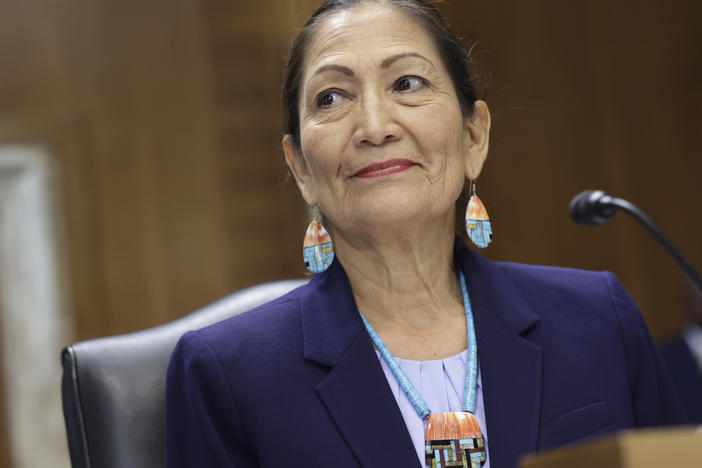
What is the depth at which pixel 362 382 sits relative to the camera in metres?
1.60

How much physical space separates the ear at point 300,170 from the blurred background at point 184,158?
176 cm

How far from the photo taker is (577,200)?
1732 millimetres

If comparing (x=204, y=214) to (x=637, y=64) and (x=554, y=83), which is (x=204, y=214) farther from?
(x=637, y=64)

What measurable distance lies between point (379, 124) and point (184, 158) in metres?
2.30

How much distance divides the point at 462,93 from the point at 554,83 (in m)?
2.74

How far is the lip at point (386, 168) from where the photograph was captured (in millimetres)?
1644

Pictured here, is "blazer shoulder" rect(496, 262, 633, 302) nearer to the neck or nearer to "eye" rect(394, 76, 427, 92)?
the neck

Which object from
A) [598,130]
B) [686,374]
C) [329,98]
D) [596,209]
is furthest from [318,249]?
[598,130]

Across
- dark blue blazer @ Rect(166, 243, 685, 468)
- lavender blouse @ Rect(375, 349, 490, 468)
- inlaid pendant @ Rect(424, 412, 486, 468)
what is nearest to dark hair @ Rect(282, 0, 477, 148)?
dark blue blazer @ Rect(166, 243, 685, 468)

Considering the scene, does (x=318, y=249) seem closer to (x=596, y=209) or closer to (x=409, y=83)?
(x=409, y=83)

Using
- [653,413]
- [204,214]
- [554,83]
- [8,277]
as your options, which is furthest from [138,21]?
[653,413]

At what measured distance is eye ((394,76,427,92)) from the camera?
1712 mm

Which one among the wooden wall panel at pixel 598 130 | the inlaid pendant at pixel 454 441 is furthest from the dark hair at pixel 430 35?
the wooden wall panel at pixel 598 130

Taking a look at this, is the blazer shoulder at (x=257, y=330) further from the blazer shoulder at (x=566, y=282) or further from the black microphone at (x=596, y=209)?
the black microphone at (x=596, y=209)
